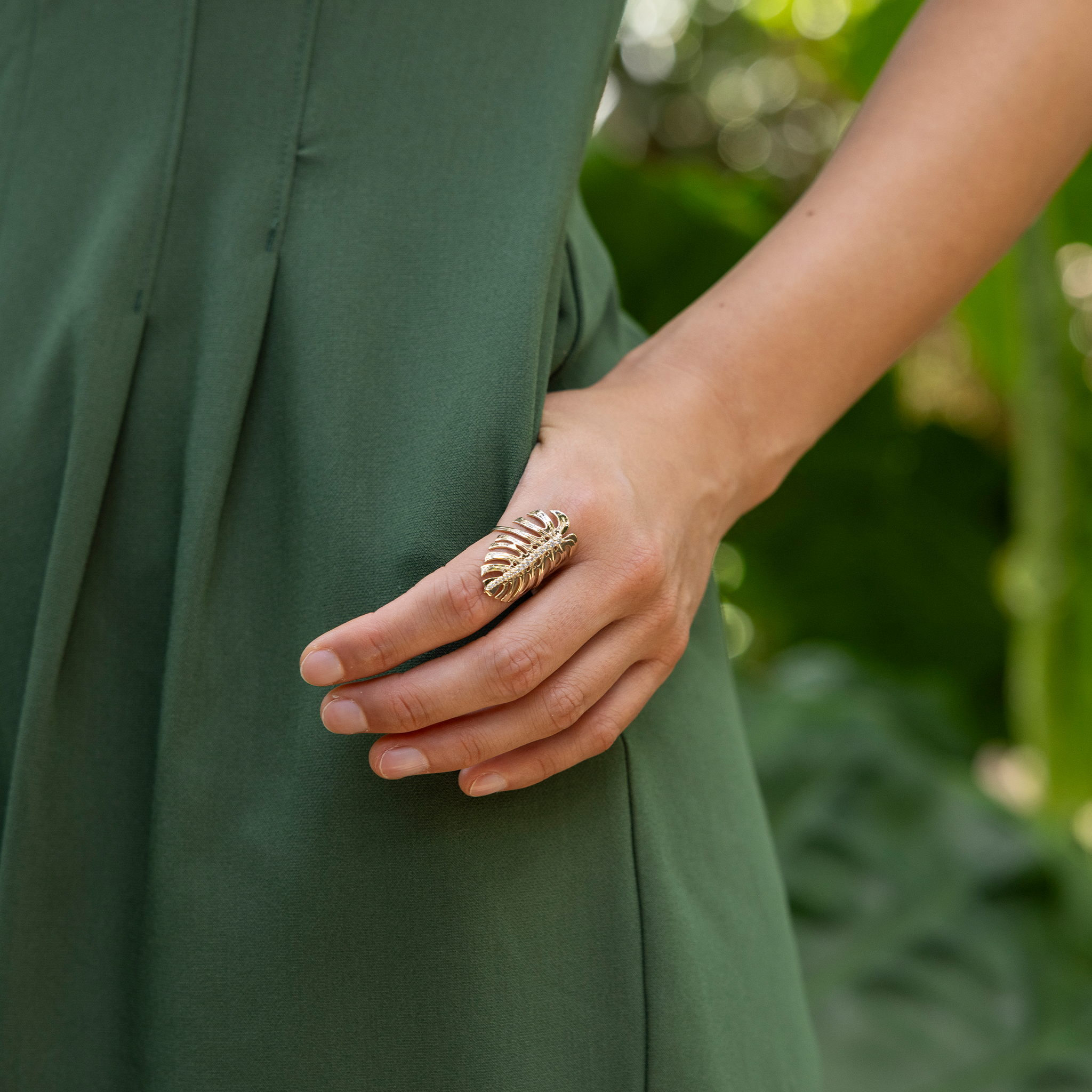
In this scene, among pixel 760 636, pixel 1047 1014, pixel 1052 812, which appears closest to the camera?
pixel 1047 1014

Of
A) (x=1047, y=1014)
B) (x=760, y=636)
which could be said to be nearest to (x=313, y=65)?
(x=1047, y=1014)

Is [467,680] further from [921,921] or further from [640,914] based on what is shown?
[921,921]

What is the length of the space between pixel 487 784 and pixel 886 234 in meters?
0.34

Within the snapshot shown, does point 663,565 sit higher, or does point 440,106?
point 440,106

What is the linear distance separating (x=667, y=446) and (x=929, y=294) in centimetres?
19

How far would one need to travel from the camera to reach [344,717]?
0.38m

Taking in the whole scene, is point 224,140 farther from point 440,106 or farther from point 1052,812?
point 1052,812

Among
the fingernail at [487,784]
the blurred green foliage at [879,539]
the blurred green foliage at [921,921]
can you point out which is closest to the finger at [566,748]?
the fingernail at [487,784]

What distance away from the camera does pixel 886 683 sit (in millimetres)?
1583

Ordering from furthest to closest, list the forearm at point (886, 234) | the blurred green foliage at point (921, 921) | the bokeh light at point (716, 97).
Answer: the bokeh light at point (716, 97)
the blurred green foliage at point (921, 921)
the forearm at point (886, 234)

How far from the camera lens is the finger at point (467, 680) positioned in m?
0.38

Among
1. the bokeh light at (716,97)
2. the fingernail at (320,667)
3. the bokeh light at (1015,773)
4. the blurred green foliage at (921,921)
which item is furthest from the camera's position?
the bokeh light at (716,97)

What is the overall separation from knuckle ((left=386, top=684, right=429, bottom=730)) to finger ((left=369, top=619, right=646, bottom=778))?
2 cm

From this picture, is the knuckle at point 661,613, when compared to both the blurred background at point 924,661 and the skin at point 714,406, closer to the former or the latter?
the skin at point 714,406
